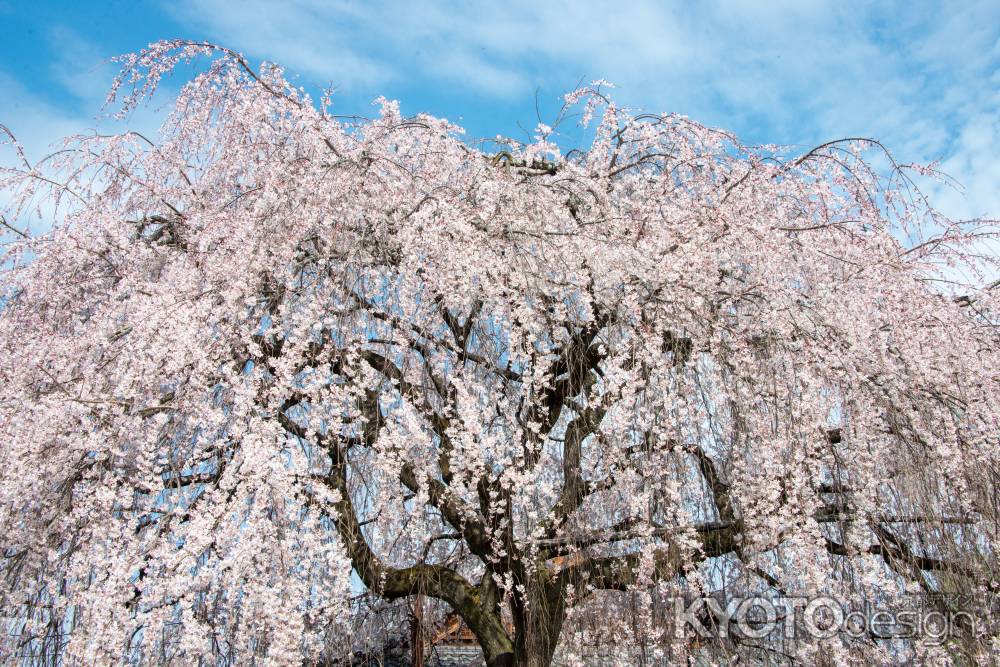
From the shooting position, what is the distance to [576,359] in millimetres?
3967

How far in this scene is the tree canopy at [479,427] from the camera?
3.20m

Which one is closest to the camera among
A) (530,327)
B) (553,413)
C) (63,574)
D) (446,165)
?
Answer: (63,574)

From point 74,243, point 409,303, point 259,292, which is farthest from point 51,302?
point 409,303

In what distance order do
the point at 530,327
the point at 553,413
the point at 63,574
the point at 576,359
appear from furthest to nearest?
1. the point at 553,413
2. the point at 576,359
3. the point at 530,327
4. the point at 63,574

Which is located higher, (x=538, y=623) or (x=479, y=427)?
(x=479, y=427)

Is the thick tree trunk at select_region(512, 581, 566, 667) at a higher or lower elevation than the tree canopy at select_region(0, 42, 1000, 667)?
lower

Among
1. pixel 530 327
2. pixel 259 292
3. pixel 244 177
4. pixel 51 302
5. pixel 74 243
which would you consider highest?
pixel 244 177

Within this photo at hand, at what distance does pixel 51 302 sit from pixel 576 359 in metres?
3.69

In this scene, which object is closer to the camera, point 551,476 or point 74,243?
point 551,476

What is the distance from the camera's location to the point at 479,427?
3498 mm

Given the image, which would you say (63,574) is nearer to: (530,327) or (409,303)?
(409,303)

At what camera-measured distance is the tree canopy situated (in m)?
3.20

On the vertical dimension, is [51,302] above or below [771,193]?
below

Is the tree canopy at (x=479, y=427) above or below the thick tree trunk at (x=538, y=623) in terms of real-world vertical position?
above
